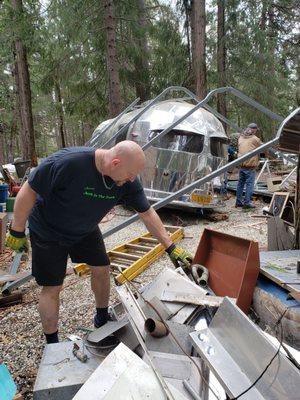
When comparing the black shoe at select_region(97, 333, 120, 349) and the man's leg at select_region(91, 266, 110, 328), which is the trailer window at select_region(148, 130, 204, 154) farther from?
the black shoe at select_region(97, 333, 120, 349)

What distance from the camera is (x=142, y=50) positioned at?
12727 mm

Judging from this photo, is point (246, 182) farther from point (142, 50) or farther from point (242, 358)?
point (242, 358)

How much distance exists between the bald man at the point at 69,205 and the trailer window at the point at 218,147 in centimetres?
645

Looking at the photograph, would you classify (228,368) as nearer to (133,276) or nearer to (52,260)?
(52,260)

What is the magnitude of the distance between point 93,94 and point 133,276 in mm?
10451

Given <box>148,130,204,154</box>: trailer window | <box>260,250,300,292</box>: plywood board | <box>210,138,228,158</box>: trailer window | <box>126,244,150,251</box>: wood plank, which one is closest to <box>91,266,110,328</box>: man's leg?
<box>260,250,300,292</box>: plywood board

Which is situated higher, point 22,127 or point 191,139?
point 22,127

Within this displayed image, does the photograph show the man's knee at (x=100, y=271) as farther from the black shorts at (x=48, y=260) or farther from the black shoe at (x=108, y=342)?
the black shoe at (x=108, y=342)

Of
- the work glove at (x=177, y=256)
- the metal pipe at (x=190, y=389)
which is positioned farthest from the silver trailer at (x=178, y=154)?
the metal pipe at (x=190, y=389)

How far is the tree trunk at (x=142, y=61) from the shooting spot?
1226 centimetres

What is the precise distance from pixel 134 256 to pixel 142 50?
9.72 metres

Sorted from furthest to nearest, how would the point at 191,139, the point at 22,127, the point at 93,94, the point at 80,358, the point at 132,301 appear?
the point at 22,127 → the point at 93,94 → the point at 191,139 → the point at 132,301 → the point at 80,358

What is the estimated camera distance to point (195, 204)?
785cm

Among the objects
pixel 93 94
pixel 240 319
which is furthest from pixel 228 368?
pixel 93 94
